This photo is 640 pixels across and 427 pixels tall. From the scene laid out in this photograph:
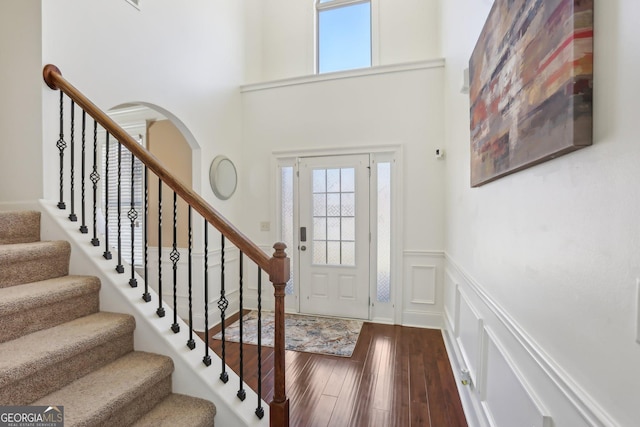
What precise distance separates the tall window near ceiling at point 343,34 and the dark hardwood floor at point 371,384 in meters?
3.71

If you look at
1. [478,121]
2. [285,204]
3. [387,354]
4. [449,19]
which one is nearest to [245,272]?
[285,204]

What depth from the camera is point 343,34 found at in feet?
14.8

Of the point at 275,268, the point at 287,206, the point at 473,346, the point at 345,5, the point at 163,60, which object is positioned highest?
the point at 345,5

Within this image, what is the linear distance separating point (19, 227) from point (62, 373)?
978 mm

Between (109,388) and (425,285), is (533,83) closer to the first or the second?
(109,388)

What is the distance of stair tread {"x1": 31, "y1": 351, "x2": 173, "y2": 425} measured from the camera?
4.06 ft

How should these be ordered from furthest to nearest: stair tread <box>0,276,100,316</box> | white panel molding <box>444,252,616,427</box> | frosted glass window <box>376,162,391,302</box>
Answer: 1. frosted glass window <box>376,162,391,302</box>
2. stair tread <box>0,276,100,316</box>
3. white panel molding <box>444,252,616,427</box>

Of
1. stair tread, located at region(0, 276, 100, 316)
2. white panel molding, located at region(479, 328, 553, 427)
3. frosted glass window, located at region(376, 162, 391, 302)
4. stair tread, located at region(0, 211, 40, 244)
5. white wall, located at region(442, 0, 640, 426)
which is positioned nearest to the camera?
white wall, located at region(442, 0, 640, 426)

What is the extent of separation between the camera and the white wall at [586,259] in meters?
0.65

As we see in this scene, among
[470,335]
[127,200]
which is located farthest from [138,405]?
[127,200]

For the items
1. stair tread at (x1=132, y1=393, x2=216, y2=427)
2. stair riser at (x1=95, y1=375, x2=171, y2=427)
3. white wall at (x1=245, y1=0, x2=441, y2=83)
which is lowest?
stair tread at (x1=132, y1=393, x2=216, y2=427)

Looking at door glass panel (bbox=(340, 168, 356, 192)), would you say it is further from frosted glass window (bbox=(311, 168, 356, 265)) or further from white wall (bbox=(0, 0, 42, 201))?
white wall (bbox=(0, 0, 42, 201))

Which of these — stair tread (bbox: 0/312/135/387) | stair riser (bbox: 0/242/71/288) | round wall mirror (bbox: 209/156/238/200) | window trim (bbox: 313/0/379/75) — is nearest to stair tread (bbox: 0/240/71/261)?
stair riser (bbox: 0/242/71/288)

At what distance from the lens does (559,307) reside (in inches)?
36.4
